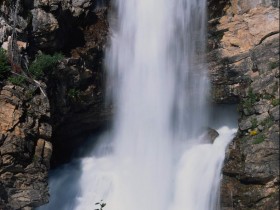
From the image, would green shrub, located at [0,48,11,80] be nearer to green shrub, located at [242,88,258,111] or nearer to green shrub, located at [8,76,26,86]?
green shrub, located at [8,76,26,86]

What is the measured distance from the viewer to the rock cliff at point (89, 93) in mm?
17234

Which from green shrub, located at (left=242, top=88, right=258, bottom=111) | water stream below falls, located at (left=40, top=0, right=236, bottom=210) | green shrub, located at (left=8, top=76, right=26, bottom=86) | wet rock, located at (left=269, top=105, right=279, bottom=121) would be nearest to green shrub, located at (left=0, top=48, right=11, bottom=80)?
green shrub, located at (left=8, top=76, right=26, bottom=86)

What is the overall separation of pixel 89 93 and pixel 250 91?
6905mm

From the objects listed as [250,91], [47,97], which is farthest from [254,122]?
[47,97]

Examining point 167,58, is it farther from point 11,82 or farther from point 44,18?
point 11,82

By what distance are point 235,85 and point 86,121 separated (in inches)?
275

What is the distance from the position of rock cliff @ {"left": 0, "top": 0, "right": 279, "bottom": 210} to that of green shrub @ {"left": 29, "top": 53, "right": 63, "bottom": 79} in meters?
0.35

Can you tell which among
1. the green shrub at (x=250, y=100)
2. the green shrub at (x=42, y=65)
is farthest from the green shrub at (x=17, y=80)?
the green shrub at (x=250, y=100)

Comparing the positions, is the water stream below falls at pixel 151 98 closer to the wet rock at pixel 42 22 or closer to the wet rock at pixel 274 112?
the wet rock at pixel 274 112

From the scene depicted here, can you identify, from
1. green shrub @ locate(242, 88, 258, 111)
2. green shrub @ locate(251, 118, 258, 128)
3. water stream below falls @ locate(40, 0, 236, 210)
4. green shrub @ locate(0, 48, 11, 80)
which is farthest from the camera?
water stream below falls @ locate(40, 0, 236, 210)

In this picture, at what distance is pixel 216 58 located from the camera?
21094mm

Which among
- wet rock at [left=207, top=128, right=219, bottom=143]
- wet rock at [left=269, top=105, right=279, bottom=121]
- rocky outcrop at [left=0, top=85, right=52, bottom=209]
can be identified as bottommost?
rocky outcrop at [left=0, top=85, right=52, bottom=209]

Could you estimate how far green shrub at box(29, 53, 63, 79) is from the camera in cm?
1939

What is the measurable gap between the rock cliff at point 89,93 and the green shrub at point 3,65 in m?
0.35
